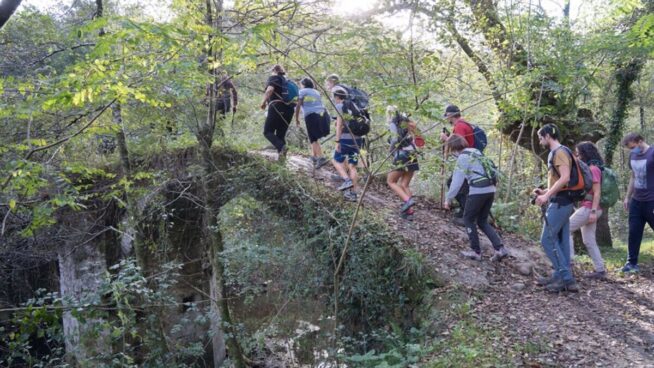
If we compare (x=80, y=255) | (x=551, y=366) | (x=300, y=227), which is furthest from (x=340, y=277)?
(x=80, y=255)

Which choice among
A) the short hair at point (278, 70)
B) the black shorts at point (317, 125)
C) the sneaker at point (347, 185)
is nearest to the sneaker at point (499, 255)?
the sneaker at point (347, 185)

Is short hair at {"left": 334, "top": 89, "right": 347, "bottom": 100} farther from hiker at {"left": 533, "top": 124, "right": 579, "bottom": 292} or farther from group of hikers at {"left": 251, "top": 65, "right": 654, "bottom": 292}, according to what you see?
hiker at {"left": 533, "top": 124, "right": 579, "bottom": 292}

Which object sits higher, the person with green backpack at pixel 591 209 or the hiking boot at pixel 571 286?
the person with green backpack at pixel 591 209

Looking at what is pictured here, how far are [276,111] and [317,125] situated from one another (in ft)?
2.21

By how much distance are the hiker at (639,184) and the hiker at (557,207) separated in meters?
1.43

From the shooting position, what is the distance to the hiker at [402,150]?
4742 mm

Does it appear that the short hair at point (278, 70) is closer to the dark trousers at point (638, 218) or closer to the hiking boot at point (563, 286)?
the hiking boot at point (563, 286)

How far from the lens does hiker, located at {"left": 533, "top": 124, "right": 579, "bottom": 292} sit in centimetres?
535

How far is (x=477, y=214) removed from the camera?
607 cm

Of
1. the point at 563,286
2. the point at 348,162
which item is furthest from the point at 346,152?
the point at 563,286

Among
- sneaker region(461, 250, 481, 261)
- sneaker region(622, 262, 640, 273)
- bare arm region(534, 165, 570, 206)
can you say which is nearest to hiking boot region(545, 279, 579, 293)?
sneaker region(461, 250, 481, 261)

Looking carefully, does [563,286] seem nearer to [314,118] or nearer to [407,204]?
[407,204]

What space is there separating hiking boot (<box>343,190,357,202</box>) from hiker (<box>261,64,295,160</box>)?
4.07 ft

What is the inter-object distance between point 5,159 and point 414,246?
16.9 ft
